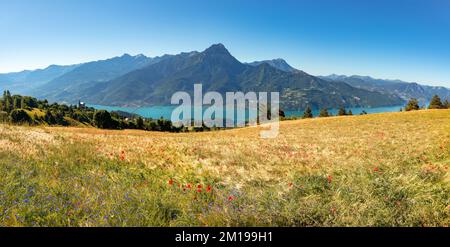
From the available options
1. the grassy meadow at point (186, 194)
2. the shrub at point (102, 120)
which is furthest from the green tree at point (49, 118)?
the grassy meadow at point (186, 194)

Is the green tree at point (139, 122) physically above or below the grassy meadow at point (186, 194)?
below

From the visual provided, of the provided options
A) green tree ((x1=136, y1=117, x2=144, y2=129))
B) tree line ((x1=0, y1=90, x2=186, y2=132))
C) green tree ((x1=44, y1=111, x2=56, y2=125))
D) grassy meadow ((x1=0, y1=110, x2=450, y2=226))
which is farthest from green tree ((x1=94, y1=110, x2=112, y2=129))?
grassy meadow ((x1=0, y1=110, x2=450, y2=226))

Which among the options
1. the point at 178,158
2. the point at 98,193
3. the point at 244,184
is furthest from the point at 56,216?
the point at 178,158

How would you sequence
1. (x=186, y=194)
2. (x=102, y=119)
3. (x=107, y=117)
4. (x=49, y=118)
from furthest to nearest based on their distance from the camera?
(x=49, y=118) → (x=107, y=117) → (x=102, y=119) → (x=186, y=194)

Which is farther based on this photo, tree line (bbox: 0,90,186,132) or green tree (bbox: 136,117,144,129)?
green tree (bbox: 136,117,144,129)

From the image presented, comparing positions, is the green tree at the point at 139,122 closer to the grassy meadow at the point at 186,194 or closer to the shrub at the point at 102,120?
the shrub at the point at 102,120

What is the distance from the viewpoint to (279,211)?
5.40m

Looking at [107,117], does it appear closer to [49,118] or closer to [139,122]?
[139,122]

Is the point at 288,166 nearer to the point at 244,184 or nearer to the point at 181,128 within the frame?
the point at 244,184

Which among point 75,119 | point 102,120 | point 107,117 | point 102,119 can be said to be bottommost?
point 75,119

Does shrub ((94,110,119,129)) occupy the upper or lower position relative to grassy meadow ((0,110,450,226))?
lower

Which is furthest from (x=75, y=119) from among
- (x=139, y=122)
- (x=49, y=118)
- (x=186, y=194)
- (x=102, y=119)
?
(x=186, y=194)

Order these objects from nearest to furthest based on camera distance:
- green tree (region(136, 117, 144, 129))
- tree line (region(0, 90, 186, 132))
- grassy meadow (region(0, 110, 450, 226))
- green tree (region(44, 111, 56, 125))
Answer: grassy meadow (region(0, 110, 450, 226)) → tree line (region(0, 90, 186, 132)) → green tree (region(136, 117, 144, 129)) → green tree (region(44, 111, 56, 125))

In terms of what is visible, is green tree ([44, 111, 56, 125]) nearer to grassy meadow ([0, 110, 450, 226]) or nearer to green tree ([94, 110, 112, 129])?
green tree ([94, 110, 112, 129])
